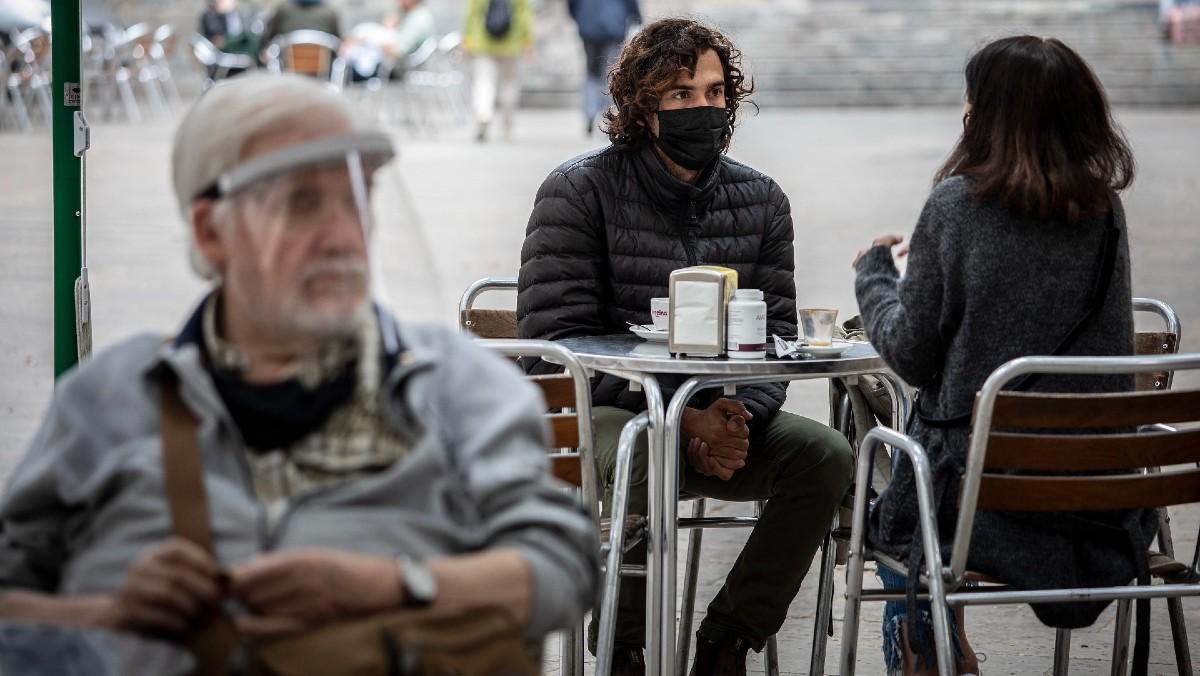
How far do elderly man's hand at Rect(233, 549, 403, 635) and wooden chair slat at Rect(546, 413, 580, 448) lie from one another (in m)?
1.28

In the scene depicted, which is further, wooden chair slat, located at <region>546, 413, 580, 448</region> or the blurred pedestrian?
the blurred pedestrian

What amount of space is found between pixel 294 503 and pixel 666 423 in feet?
4.60

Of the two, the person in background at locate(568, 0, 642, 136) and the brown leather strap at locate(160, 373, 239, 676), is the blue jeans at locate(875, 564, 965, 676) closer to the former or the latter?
the brown leather strap at locate(160, 373, 239, 676)

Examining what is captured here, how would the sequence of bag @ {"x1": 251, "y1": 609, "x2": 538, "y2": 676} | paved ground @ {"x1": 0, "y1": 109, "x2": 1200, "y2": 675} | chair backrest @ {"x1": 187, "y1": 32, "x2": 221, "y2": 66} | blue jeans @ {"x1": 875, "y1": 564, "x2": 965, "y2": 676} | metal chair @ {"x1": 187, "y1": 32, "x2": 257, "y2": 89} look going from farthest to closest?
chair backrest @ {"x1": 187, "y1": 32, "x2": 221, "y2": 66}, metal chair @ {"x1": 187, "y1": 32, "x2": 257, "y2": 89}, paved ground @ {"x1": 0, "y1": 109, "x2": 1200, "y2": 675}, blue jeans @ {"x1": 875, "y1": 564, "x2": 965, "y2": 676}, bag @ {"x1": 251, "y1": 609, "x2": 538, "y2": 676}

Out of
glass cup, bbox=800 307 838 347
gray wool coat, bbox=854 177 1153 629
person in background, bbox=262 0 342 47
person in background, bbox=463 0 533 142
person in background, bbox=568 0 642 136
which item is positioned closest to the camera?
gray wool coat, bbox=854 177 1153 629

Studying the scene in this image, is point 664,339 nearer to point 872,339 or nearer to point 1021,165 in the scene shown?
point 872,339

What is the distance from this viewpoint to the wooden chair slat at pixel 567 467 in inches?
123

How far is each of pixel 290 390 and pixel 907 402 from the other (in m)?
1.96

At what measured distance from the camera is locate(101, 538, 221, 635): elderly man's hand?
1.75m

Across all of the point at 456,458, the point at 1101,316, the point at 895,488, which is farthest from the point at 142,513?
the point at 1101,316

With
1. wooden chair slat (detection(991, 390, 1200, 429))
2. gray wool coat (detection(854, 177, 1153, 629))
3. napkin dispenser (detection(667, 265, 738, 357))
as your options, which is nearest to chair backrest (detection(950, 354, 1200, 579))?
wooden chair slat (detection(991, 390, 1200, 429))

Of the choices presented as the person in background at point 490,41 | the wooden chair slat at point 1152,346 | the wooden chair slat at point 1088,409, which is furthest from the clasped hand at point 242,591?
the person in background at point 490,41

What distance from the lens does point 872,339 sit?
10.6 feet

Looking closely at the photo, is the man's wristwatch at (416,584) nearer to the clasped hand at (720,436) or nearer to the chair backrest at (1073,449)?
the chair backrest at (1073,449)
